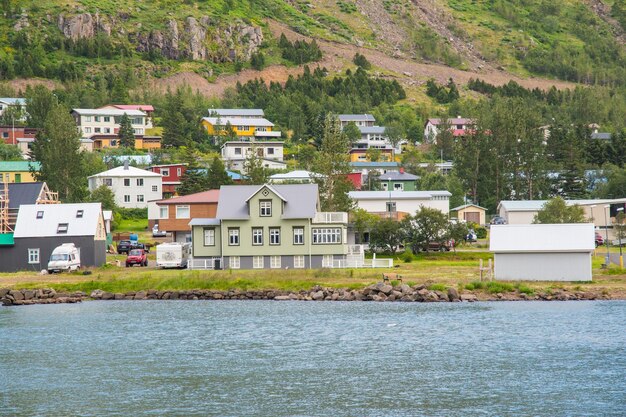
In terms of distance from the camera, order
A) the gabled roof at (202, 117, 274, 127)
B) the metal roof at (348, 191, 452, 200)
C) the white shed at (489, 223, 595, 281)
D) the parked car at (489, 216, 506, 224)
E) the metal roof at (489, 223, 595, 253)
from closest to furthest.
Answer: the metal roof at (489, 223, 595, 253)
the white shed at (489, 223, 595, 281)
the parked car at (489, 216, 506, 224)
the metal roof at (348, 191, 452, 200)
the gabled roof at (202, 117, 274, 127)

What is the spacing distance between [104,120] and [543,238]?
4156 inches

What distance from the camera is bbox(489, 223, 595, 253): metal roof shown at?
6606 cm

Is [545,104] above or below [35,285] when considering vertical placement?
above

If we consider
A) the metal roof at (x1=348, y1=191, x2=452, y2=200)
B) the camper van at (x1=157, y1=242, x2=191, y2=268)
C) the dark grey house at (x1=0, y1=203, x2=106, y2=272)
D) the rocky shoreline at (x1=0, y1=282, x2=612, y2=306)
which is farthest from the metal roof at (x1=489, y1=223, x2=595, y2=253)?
the metal roof at (x1=348, y1=191, x2=452, y2=200)

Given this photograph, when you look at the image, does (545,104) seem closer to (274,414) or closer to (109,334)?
(109,334)

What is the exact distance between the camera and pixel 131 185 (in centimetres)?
11600

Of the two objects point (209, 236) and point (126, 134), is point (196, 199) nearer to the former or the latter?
point (209, 236)

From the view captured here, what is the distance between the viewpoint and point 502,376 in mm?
43156

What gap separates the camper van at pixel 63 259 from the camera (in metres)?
73.6

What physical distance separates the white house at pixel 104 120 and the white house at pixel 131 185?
4311 cm

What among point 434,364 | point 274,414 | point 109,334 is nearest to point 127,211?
point 109,334

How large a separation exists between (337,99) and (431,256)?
109m

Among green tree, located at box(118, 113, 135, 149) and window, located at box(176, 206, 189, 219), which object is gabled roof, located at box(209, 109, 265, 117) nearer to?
green tree, located at box(118, 113, 135, 149)

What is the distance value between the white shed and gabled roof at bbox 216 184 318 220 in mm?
14514
